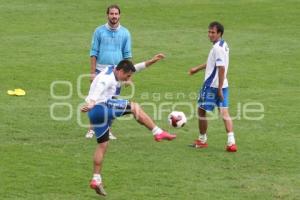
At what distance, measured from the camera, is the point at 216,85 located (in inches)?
492

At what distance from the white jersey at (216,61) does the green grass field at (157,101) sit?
1.07 metres

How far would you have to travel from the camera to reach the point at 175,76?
17.9 m

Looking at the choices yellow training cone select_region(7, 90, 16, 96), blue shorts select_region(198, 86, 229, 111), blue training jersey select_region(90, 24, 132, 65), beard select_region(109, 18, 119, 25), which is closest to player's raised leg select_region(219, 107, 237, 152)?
blue shorts select_region(198, 86, 229, 111)

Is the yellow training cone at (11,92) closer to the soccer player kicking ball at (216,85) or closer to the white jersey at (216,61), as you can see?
the soccer player kicking ball at (216,85)

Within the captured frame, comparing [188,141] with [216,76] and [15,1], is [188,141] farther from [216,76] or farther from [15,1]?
[15,1]

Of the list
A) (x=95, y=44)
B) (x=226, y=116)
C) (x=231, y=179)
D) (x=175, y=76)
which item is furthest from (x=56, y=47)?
(x=231, y=179)

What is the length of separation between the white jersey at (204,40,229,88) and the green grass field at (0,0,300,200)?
1.07 metres

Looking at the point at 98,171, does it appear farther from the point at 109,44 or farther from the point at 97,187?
the point at 109,44

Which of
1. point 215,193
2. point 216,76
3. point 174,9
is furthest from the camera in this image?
point 174,9

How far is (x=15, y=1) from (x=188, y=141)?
13464mm

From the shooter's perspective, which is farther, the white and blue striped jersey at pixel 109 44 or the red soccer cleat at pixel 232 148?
the white and blue striped jersey at pixel 109 44

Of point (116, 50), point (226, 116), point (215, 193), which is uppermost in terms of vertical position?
point (116, 50)

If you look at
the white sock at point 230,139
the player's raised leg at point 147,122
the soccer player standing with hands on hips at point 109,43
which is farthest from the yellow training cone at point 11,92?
the player's raised leg at point 147,122

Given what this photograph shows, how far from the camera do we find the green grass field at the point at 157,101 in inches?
424
